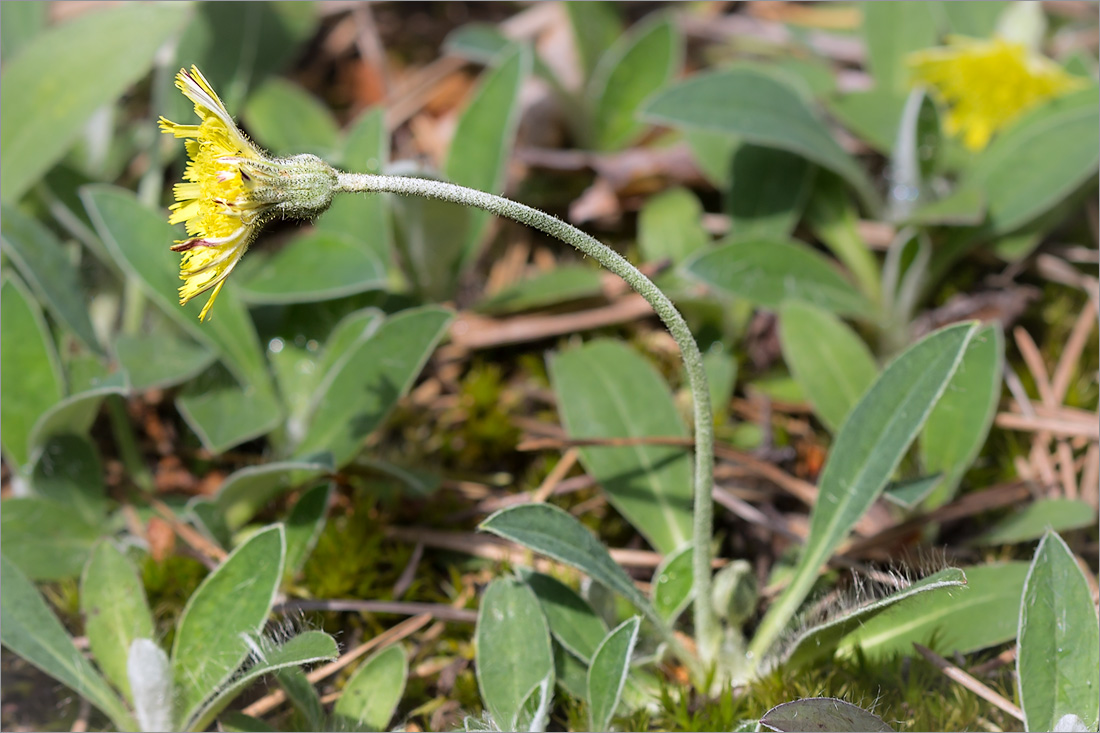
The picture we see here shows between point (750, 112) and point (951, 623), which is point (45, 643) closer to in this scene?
point (951, 623)

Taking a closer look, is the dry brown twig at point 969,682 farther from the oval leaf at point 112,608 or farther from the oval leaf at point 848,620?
the oval leaf at point 112,608

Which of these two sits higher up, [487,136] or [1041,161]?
[487,136]

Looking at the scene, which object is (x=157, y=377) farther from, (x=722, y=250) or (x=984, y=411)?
(x=984, y=411)

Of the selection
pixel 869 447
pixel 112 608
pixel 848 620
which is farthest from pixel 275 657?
pixel 869 447

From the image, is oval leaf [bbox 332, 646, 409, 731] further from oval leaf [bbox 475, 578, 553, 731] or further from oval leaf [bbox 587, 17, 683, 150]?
oval leaf [bbox 587, 17, 683, 150]

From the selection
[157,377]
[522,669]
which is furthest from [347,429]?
[522,669]
